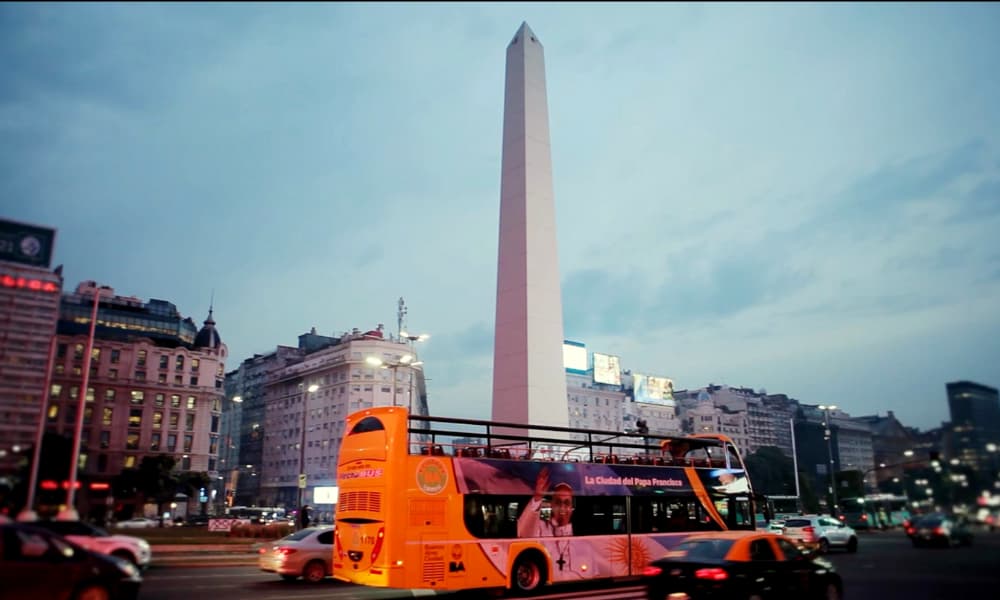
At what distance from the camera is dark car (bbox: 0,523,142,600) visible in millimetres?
9133

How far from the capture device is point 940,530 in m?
12.5

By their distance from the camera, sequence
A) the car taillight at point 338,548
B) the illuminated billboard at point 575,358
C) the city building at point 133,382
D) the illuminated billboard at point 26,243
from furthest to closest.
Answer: the illuminated billboard at point 575,358, the city building at point 133,382, the car taillight at point 338,548, the illuminated billboard at point 26,243

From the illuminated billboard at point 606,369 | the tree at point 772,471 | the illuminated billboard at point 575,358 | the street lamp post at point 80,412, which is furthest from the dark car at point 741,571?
the illuminated billboard at point 606,369

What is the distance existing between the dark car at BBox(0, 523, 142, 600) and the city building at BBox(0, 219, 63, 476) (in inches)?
146

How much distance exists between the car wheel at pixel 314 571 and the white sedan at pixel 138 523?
3.92 meters

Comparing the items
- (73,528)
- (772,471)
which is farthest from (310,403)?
(73,528)

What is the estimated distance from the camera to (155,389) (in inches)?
730

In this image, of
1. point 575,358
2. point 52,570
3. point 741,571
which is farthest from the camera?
point 575,358

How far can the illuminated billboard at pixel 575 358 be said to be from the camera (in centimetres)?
7838

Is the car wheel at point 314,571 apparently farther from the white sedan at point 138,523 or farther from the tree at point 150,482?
the tree at point 150,482

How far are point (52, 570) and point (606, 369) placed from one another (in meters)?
84.1

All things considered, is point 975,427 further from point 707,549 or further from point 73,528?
point 73,528

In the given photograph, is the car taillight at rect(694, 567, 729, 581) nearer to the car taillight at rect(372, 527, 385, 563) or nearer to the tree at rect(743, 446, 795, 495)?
the car taillight at rect(372, 527, 385, 563)

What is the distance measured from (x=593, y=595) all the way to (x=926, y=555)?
6107mm
